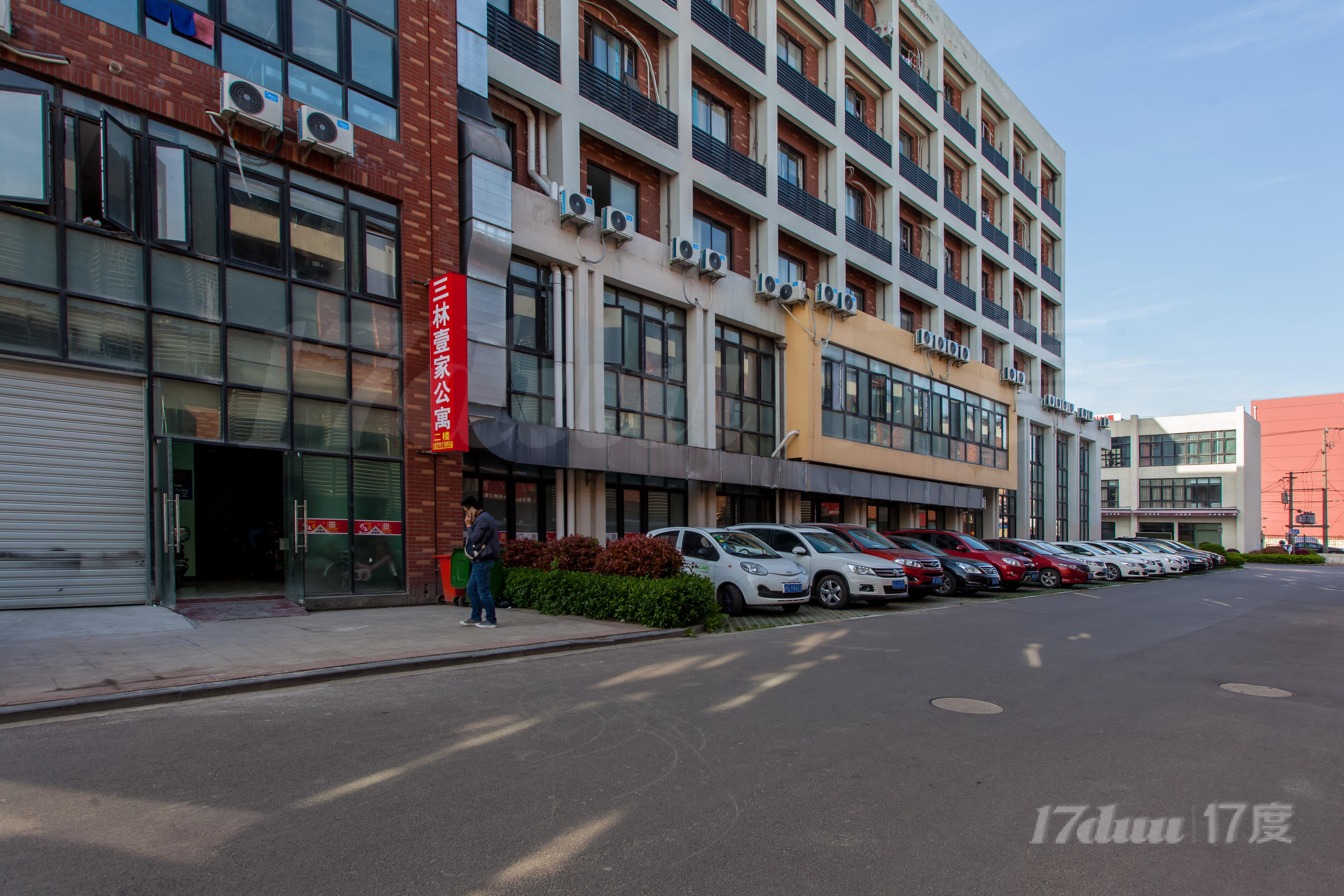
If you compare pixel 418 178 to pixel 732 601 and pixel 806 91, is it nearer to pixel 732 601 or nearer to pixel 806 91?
pixel 732 601

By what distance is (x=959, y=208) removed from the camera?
3538 centimetres

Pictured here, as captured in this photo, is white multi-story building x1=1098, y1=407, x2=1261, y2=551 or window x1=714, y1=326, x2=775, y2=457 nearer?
window x1=714, y1=326, x2=775, y2=457

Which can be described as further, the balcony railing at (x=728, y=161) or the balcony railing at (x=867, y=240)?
the balcony railing at (x=867, y=240)

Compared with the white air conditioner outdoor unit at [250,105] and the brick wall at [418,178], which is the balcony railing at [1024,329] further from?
the white air conditioner outdoor unit at [250,105]

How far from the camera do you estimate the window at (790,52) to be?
2567 centimetres

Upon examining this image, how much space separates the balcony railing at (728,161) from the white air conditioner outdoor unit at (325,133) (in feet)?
33.9

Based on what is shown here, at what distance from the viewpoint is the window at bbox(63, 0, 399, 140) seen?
11.5 m

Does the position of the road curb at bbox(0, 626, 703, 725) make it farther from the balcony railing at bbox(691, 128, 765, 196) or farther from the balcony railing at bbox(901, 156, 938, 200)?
the balcony railing at bbox(901, 156, 938, 200)

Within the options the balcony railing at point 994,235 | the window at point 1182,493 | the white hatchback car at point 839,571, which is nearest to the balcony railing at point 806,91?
the balcony railing at point 994,235

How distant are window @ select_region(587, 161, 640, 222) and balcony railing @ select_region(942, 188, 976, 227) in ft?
61.3

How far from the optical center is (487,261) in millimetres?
15273

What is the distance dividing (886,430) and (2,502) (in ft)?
79.0

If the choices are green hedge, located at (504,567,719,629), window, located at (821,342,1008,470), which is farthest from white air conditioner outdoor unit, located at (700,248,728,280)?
green hedge, located at (504,567,719,629)

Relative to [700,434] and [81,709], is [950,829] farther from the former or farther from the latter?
[700,434]
